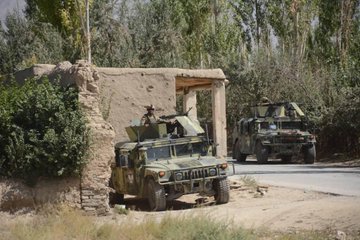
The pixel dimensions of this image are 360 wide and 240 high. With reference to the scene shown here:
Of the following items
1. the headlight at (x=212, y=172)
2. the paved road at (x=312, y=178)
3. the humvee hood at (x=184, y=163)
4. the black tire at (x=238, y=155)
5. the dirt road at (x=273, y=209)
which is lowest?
the dirt road at (x=273, y=209)

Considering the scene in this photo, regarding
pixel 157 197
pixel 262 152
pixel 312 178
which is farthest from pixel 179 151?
pixel 262 152

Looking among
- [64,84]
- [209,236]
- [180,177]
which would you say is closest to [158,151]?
[180,177]

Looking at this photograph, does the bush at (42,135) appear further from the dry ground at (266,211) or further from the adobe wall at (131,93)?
the adobe wall at (131,93)

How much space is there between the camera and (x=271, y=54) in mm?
33344

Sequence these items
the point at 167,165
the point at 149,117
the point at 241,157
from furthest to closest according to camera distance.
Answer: the point at 241,157
the point at 149,117
the point at 167,165

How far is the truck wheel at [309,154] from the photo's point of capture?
23.4 metres

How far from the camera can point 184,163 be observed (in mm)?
13445

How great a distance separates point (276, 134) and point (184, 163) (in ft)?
33.5

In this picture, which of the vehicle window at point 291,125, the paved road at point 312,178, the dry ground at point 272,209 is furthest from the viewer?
the vehicle window at point 291,125

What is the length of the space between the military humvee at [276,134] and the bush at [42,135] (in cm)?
1188

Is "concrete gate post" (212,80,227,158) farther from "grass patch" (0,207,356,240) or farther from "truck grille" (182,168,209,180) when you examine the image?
"grass patch" (0,207,356,240)

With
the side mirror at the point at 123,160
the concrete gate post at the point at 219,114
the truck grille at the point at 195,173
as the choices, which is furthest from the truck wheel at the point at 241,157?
the truck grille at the point at 195,173

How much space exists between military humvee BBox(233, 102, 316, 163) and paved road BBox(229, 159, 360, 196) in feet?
7.64

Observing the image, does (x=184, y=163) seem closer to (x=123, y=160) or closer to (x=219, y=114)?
(x=123, y=160)
